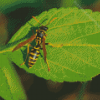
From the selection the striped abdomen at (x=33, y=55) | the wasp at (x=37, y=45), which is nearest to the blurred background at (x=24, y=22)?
the wasp at (x=37, y=45)

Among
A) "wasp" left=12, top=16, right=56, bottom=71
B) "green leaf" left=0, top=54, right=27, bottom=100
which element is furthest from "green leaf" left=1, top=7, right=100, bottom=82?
"green leaf" left=0, top=54, right=27, bottom=100

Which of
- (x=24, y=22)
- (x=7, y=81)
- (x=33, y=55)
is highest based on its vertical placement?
(x=24, y=22)

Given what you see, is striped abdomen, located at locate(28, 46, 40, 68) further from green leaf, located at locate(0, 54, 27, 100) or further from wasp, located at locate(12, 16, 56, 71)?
green leaf, located at locate(0, 54, 27, 100)

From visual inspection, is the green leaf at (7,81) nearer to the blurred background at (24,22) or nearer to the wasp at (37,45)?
the wasp at (37,45)

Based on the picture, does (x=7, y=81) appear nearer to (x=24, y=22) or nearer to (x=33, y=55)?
(x=33, y=55)

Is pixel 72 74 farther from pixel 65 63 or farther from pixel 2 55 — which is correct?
pixel 2 55

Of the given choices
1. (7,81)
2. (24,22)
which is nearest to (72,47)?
(7,81)
